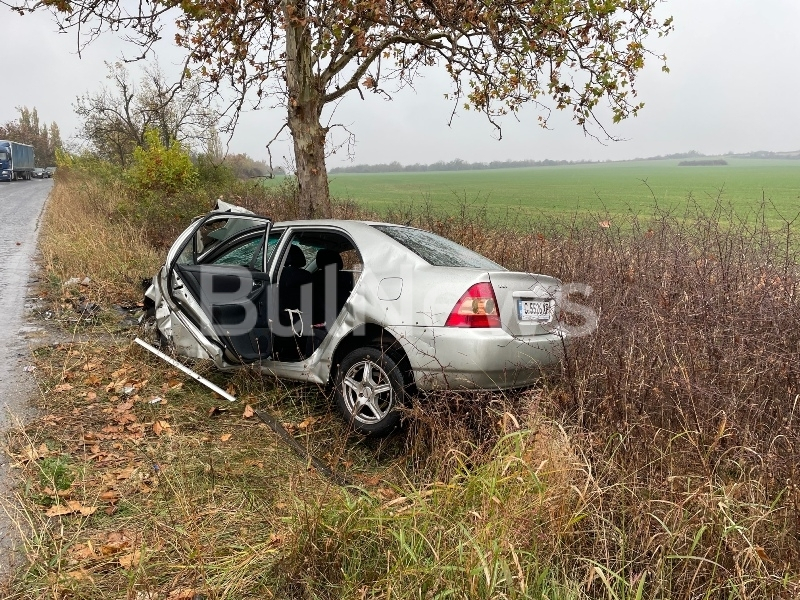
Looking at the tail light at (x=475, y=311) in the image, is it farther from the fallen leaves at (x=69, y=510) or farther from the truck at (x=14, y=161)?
the truck at (x=14, y=161)

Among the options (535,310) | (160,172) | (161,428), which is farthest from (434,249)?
(160,172)

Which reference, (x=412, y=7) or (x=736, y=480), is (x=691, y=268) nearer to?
(x=736, y=480)

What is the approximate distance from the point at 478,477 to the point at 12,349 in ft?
18.3

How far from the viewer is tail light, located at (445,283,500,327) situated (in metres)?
3.58

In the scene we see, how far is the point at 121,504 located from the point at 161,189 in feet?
45.4

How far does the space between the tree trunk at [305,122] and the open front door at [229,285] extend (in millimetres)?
4078

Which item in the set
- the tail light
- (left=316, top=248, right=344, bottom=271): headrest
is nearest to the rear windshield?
the tail light

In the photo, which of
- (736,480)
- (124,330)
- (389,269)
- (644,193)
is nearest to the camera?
(736,480)

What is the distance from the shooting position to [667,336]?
3805mm

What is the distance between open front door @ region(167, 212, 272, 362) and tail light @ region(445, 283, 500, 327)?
6.19ft

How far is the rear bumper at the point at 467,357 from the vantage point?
11.6 feet

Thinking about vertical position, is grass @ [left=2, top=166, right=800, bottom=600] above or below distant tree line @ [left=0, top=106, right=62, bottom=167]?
below

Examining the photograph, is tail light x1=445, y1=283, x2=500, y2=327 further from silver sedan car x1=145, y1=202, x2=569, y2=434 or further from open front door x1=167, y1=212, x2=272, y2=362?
Result: open front door x1=167, y1=212, x2=272, y2=362

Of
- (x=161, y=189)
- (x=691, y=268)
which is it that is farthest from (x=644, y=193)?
(x=691, y=268)
